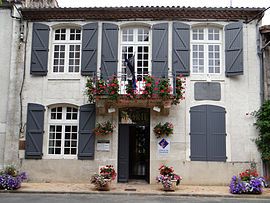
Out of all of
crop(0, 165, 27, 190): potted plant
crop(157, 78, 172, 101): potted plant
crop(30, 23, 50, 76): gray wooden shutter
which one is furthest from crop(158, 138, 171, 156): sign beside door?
crop(30, 23, 50, 76): gray wooden shutter

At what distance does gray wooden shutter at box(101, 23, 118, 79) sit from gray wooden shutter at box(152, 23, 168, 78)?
1.52 m

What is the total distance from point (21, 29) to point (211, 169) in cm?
939

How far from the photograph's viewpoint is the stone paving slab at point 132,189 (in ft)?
36.4

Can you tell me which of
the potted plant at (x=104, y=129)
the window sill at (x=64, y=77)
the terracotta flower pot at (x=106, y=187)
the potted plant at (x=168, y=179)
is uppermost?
the window sill at (x=64, y=77)

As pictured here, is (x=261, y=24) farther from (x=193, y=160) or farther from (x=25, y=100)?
(x=25, y=100)

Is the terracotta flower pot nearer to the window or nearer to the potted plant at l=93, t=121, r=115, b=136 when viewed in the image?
the potted plant at l=93, t=121, r=115, b=136

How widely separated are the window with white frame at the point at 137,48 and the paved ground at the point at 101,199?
5143 mm

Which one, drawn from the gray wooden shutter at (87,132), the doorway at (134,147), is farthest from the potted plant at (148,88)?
the gray wooden shutter at (87,132)

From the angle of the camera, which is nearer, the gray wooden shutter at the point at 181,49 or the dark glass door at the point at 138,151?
the gray wooden shutter at the point at 181,49

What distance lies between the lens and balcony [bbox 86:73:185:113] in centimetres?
1227

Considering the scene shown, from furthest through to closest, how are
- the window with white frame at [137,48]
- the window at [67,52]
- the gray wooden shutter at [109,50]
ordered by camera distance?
the window at [67,52], the window with white frame at [137,48], the gray wooden shutter at [109,50]

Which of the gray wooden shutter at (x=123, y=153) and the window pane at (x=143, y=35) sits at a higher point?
the window pane at (x=143, y=35)

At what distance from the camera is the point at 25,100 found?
1361 centimetres

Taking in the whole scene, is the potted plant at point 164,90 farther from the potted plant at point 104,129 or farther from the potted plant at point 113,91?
the potted plant at point 104,129
